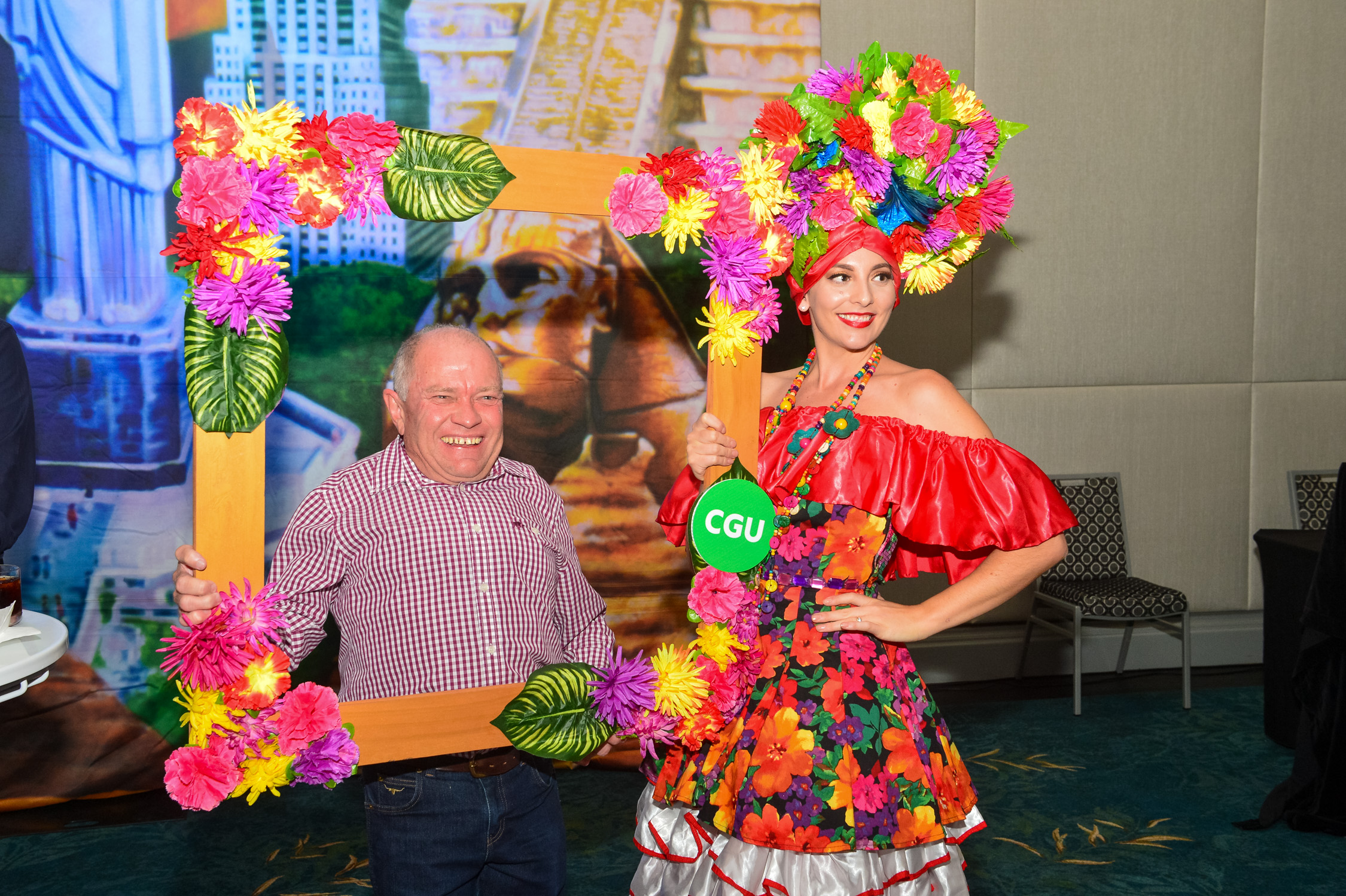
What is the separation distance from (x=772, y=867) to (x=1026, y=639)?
352 cm

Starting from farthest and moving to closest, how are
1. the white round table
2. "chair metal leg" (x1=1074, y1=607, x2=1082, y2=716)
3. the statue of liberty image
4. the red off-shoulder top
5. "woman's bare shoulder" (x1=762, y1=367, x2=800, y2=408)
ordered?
"chair metal leg" (x1=1074, y1=607, x2=1082, y2=716)
the statue of liberty image
"woman's bare shoulder" (x1=762, y1=367, x2=800, y2=408)
the red off-shoulder top
the white round table

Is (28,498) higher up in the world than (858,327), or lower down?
lower down

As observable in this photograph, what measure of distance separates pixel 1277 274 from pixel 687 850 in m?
4.90

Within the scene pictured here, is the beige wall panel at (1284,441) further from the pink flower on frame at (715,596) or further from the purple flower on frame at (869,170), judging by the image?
the pink flower on frame at (715,596)

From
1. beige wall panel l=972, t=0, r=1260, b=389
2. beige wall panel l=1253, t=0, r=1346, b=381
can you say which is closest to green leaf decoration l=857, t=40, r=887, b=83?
beige wall panel l=972, t=0, r=1260, b=389

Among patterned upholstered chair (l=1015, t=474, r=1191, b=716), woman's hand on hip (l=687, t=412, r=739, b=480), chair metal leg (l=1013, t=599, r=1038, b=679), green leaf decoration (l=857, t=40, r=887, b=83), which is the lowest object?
chair metal leg (l=1013, t=599, r=1038, b=679)

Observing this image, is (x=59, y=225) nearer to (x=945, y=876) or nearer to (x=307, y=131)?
(x=307, y=131)

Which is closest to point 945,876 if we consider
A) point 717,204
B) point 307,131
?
point 717,204

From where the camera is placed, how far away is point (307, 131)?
1642mm

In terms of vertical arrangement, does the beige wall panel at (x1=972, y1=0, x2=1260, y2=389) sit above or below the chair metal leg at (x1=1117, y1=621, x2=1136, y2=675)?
above

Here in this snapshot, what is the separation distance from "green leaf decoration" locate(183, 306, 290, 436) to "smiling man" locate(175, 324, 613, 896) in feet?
1.05

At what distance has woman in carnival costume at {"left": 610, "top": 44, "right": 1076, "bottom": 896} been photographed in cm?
182

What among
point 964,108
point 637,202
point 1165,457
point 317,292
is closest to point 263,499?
point 637,202

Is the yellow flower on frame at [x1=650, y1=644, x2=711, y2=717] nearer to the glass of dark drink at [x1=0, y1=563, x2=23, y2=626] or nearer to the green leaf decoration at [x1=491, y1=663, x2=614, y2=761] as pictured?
the green leaf decoration at [x1=491, y1=663, x2=614, y2=761]
